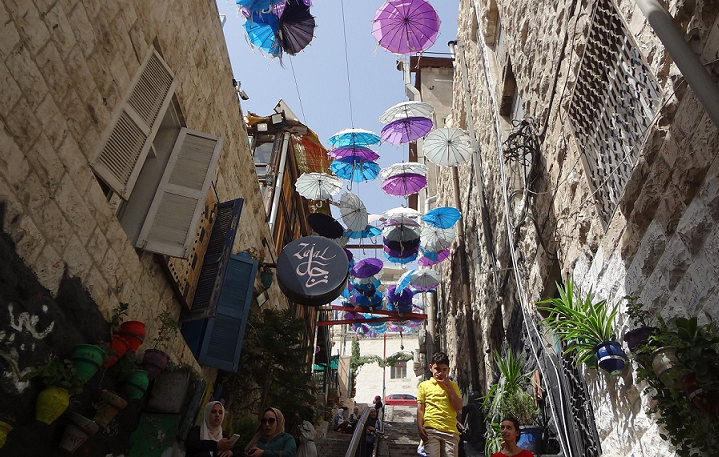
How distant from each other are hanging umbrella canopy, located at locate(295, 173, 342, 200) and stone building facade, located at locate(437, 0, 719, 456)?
485cm

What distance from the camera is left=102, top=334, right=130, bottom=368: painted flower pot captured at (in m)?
3.93

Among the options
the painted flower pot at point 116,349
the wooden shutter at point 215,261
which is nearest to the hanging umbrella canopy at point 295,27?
the wooden shutter at point 215,261

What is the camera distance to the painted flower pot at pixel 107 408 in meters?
3.81

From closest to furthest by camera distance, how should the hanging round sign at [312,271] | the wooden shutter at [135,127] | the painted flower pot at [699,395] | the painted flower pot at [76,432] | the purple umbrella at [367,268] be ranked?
the painted flower pot at [699,395], the painted flower pot at [76,432], the wooden shutter at [135,127], the hanging round sign at [312,271], the purple umbrella at [367,268]

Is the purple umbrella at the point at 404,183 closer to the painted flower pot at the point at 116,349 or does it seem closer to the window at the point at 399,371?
the painted flower pot at the point at 116,349

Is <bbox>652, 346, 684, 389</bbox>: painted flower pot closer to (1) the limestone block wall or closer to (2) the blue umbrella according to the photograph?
(1) the limestone block wall

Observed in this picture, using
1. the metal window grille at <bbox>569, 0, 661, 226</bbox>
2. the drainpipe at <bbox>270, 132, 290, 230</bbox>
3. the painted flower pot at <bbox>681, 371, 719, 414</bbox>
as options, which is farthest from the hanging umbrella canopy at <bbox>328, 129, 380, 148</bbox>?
the painted flower pot at <bbox>681, 371, 719, 414</bbox>

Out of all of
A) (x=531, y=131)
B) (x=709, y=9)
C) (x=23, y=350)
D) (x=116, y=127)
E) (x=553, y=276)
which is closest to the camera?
(x=709, y=9)

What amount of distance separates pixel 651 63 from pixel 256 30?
7.93 m

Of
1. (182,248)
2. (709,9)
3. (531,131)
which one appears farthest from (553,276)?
(182,248)

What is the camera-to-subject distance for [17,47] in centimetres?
344

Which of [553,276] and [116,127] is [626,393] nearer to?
[553,276]

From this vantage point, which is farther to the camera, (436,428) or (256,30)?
(256,30)

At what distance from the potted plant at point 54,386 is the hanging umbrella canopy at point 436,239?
10.6 metres
